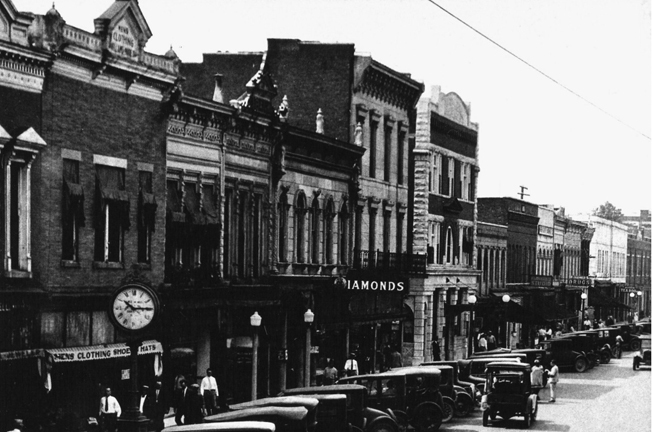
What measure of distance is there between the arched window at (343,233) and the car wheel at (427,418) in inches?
602

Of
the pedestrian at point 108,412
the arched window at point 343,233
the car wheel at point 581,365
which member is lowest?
the car wheel at point 581,365

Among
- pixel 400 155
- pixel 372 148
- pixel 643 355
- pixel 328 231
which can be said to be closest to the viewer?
pixel 328 231

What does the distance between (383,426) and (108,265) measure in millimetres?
7365

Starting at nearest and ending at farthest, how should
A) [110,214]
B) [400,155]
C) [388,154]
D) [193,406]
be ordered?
1. [110,214]
2. [193,406]
3. [388,154]
4. [400,155]

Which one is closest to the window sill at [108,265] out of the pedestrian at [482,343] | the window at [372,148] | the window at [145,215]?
the window at [145,215]

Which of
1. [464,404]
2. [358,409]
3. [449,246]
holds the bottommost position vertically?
[464,404]

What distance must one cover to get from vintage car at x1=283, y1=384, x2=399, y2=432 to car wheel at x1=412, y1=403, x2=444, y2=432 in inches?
126

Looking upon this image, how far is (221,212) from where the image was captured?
34.9 meters

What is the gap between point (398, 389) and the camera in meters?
30.2

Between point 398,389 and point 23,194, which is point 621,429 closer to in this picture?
point 398,389

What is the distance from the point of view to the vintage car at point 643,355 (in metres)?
56.0

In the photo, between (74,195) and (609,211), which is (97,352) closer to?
(74,195)

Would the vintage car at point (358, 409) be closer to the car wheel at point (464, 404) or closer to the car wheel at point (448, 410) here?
the car wheel at point (448, 410)

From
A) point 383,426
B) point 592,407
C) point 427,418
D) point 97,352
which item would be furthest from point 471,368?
point 97,352
